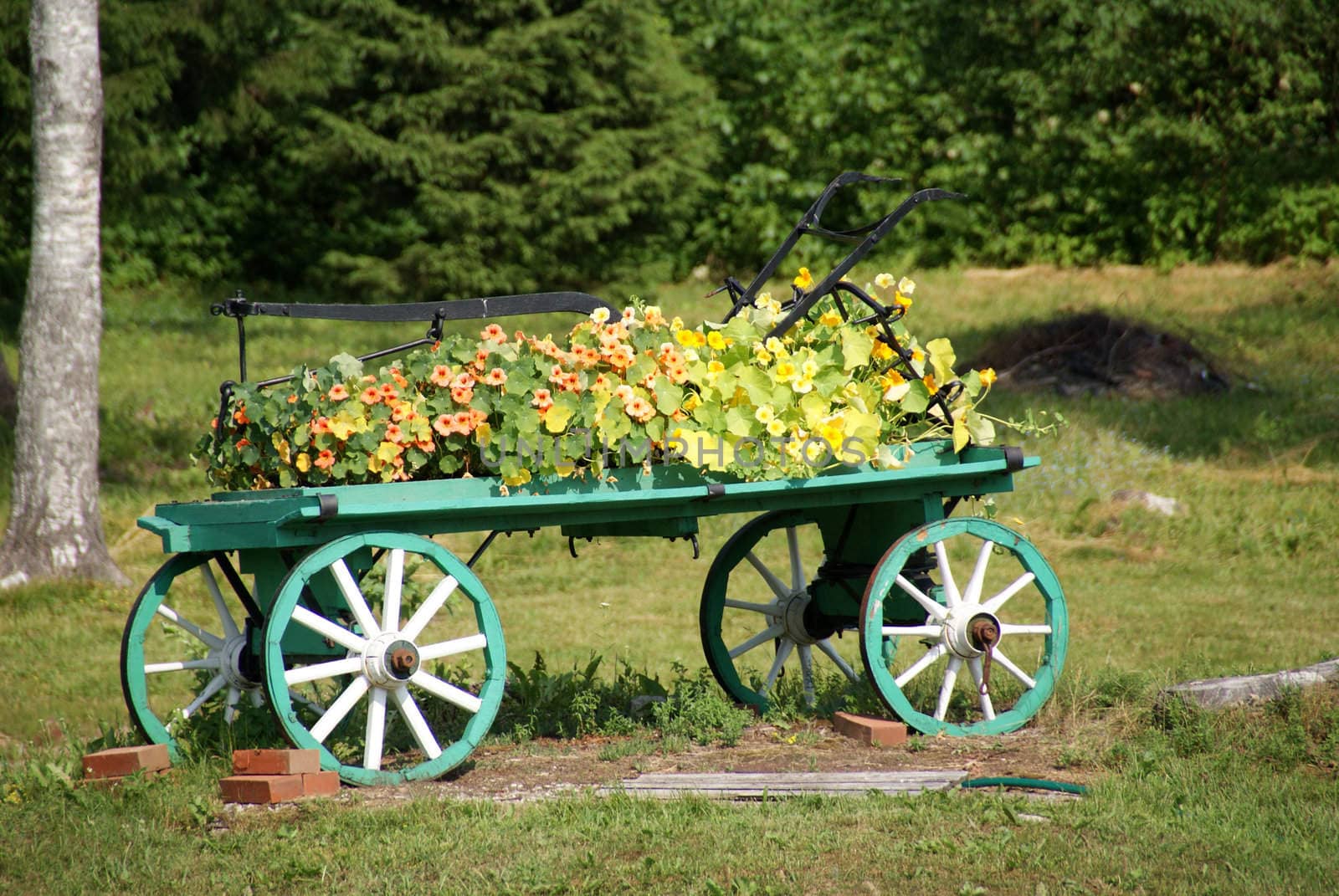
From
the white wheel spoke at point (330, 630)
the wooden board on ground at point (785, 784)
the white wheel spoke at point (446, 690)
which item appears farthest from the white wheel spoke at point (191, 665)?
the wooden board on ground at point (785, 784)

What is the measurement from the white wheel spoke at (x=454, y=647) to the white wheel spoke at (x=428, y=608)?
0.06 meters

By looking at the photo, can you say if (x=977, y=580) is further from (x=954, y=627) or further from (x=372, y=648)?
(x=372, y=648)

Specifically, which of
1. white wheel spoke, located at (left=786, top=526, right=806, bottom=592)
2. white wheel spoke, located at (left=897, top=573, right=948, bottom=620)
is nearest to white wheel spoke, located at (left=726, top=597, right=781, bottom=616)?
white wheel spoke, located at (left=786, top=526, right=806, bottom=592)

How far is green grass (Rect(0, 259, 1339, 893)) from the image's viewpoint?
3492 mm

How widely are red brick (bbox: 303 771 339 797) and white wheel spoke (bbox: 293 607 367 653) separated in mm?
356

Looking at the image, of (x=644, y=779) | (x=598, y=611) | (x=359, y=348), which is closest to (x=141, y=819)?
(x=644, y=779)

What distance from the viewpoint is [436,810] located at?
390cm

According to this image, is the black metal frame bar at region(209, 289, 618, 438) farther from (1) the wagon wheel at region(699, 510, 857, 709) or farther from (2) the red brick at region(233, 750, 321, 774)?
(1) the wagon wheel at region(699, 510, 857, 709)

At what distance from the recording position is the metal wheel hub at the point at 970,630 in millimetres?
4734

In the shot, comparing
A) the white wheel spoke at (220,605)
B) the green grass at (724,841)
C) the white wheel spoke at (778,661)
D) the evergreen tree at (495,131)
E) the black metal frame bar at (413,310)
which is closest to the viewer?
the green grass at (724,841)

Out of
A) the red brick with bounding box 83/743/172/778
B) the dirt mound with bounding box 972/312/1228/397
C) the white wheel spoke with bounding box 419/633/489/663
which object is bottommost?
the red brick with bounding box 83/743/172/778

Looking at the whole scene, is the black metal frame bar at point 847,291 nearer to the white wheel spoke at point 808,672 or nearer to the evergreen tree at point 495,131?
the white wheel spoke at point 808,672

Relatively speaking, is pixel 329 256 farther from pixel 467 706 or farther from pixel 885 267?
pixel 467 706

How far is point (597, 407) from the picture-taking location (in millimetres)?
4371
